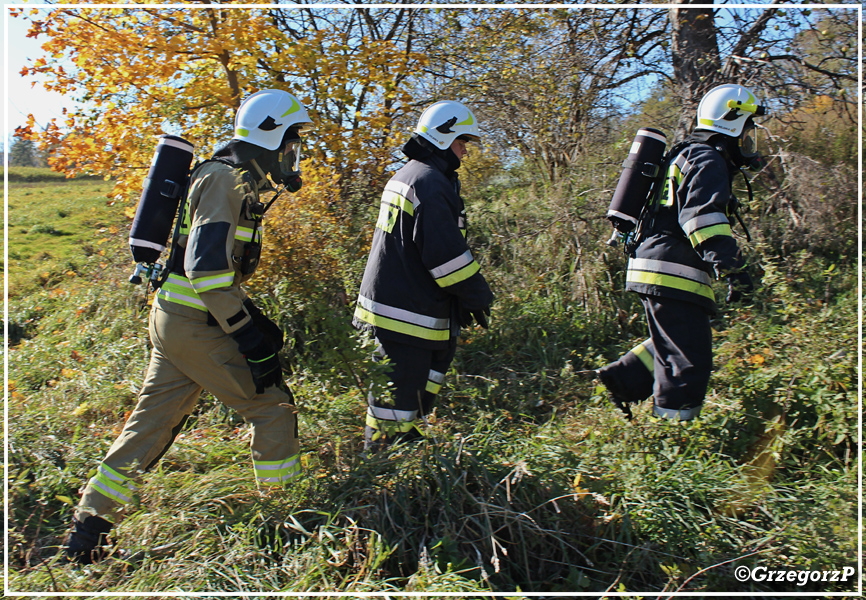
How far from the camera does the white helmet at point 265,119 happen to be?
2.87 metres

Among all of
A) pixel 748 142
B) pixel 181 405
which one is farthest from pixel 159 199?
pixel 748 142

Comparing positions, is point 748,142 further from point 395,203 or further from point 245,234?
point 245,234

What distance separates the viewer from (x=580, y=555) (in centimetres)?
251

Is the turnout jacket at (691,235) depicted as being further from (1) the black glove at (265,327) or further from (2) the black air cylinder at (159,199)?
(2) the black air cylinder at (159,199)

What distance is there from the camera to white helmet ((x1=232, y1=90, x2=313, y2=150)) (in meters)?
2.87

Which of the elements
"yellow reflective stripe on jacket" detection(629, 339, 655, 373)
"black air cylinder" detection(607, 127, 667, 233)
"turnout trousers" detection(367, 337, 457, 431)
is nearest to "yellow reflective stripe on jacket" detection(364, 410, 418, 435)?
"turnout trousers" detection(367, 337, 457, 431)

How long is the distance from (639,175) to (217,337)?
2.56m

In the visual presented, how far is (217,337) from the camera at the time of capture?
278 cm

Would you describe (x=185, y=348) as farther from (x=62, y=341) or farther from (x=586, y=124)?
(x=586, y=124)

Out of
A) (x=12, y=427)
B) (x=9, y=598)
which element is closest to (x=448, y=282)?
(x=9, y=598)

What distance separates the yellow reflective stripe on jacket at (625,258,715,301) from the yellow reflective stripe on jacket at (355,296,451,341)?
1284mm

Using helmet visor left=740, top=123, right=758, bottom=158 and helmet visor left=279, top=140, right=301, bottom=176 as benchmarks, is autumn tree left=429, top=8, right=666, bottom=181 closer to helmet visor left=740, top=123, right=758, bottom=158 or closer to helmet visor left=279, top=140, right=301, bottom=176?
helmet visor left=740, top=123, right=758, bottom=158

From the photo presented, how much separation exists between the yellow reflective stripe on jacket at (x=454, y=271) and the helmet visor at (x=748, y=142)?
70.7 inches

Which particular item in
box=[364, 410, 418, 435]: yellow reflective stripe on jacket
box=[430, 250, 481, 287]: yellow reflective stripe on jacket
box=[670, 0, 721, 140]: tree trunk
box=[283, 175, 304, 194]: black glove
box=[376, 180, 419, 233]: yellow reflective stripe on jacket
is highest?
box=[670, 0, 721, 140]: tree trunk
